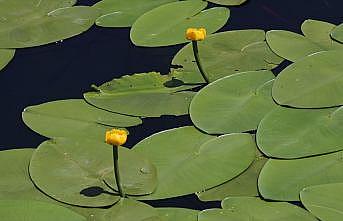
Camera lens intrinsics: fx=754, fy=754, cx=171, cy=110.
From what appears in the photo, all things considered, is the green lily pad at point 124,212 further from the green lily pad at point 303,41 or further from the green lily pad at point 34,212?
the green lily pad at point 303,41

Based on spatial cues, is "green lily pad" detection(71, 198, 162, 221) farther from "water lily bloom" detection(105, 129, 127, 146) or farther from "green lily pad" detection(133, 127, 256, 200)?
"water lily bloom" detection(105, 129, 127, 146)

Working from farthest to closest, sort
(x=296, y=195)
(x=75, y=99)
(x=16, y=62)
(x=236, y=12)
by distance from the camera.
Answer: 1. (x=236, y=12)
2. (x=16, y=62)
3. (x=75, y=99)
4. (x=296, y=195)

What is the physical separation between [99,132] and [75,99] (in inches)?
5.9

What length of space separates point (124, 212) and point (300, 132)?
0.38 metres

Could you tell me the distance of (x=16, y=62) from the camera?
182cm

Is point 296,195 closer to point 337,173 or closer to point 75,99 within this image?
point 337,173

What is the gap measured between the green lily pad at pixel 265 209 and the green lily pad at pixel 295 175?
20mm

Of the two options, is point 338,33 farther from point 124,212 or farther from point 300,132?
point 124,212

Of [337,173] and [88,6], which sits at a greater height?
[88,6]

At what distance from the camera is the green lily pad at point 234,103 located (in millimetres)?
1517

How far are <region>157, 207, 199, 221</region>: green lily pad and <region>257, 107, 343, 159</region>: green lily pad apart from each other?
20 cm

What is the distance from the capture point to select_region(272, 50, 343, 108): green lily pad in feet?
5.04

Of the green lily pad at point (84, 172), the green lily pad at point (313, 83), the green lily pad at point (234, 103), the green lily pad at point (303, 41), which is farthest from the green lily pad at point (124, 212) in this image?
the green lily pad at point (303, 41)

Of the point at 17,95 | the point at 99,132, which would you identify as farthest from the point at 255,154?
the point at 17,95
